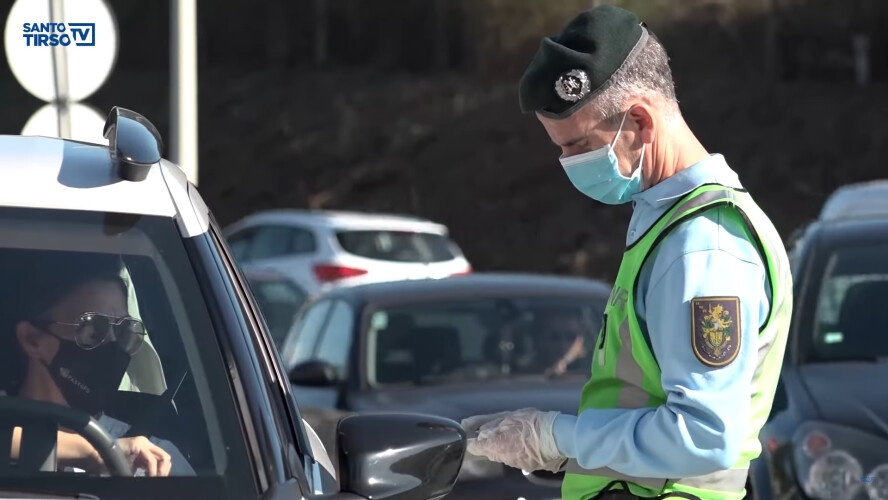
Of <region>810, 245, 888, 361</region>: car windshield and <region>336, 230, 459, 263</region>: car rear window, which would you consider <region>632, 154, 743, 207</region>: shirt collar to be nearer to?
<region>810, 245, 888, 361</region>: car windshield

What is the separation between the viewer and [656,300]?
284 centimetres

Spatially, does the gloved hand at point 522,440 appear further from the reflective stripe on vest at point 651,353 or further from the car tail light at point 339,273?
the car tail light at point 339,273

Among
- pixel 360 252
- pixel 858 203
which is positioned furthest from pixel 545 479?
pixel 360 252

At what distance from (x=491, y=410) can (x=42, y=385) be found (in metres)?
3.99

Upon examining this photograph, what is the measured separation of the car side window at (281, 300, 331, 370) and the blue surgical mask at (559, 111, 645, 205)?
5062 millimetres

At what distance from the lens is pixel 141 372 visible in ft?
9.73

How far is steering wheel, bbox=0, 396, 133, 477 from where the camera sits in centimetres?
272

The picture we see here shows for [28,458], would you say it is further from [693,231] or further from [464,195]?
[464,195]

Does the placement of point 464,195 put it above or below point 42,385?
below

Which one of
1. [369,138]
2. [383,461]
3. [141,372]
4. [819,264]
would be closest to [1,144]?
[141,372]

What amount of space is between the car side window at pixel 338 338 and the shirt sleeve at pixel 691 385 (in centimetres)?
466

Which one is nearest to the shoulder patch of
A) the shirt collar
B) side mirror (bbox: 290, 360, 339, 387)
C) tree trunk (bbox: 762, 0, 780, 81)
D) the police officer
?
the police officer

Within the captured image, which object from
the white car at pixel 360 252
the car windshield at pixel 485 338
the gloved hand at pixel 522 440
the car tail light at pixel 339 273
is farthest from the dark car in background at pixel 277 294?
the gloved hand at pixel 522 440

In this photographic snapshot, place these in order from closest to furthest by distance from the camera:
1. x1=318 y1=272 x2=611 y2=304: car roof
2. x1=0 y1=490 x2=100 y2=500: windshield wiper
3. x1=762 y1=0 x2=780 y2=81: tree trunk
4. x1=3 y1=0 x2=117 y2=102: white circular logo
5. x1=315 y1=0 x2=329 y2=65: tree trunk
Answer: x1=0 y1=490 x2=100 y2=500: windshield wiper → x1=318 y1=272 x2=611 y2=304: car roof → x1=3 y1=0 x2=117 y2=102: white circular logo → x1=762 y1=0 x2=780 y2=81: tree trunk → x1=315 y1=0 x2=329 y2=65: tree trunk
